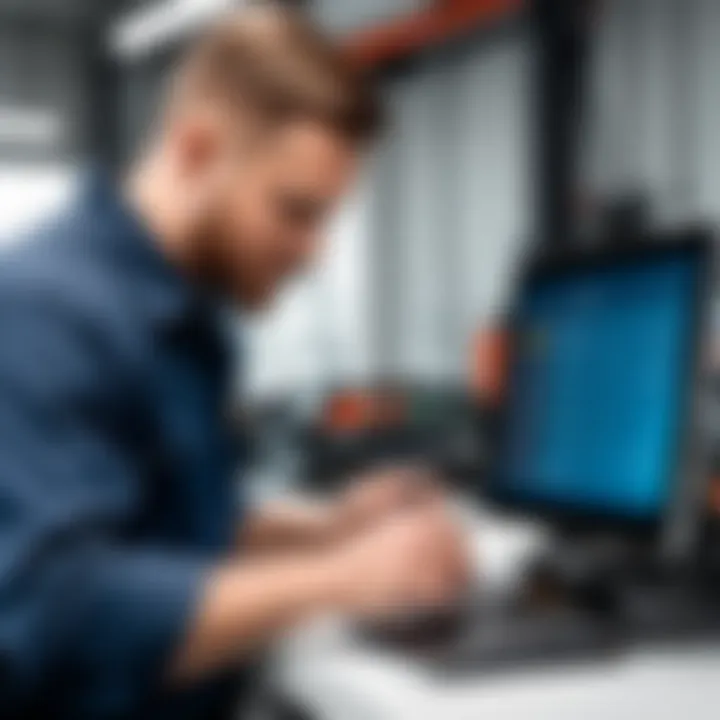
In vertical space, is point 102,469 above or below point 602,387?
below

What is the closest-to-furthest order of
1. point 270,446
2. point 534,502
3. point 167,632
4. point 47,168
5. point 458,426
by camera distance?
point 167,632 < point 534,502 < point 458,426 < point 270,446 < point 47,168

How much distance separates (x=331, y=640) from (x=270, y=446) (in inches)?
47.1

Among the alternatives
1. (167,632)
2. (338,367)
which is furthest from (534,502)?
(338,367)

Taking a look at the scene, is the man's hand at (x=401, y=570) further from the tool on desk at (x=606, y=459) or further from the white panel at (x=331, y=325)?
the white panel at (x=331, y=325)

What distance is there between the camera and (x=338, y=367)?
362 centimetres

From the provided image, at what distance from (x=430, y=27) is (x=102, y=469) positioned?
2.22m

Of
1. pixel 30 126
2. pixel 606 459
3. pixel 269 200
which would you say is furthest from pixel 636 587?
pixel 30 126

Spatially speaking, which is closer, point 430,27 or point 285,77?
point 285,77

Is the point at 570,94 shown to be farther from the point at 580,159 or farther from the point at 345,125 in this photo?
the point at 345,125

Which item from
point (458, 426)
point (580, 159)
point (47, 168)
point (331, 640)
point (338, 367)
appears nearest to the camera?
point (331, 640)

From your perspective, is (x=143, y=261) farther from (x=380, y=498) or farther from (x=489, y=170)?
(x=489, y=170)

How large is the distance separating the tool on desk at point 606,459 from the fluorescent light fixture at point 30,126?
3.19 meters

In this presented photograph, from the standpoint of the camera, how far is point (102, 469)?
1016 millimetres

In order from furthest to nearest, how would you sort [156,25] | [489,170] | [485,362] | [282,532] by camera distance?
[156,25] < [489,170] < [485,362] < [282,532]
